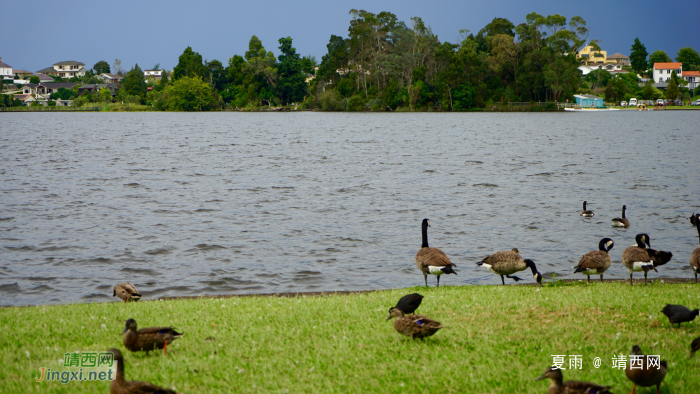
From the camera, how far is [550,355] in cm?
763

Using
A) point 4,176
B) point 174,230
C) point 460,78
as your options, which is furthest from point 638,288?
point 460,78

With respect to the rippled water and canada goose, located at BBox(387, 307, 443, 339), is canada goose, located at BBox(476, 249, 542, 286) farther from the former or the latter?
canada goose, located at BBox(387, 307, 443, 339)

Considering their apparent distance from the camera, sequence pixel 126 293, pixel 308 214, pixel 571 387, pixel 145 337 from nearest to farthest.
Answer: pixel 571 387, pixel 145 337, pixel 126 293, pixel 308 214

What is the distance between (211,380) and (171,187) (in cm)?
2868

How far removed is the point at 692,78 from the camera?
18850cm

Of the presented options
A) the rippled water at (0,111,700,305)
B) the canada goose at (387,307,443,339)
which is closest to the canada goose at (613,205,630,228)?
the rippled water at (0,111,700,305)

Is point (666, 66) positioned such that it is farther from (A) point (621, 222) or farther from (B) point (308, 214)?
(B) point (308, 214)

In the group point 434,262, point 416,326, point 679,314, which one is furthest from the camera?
point 434,262

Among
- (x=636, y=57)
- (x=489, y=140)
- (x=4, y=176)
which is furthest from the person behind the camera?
(x=636, y=57)

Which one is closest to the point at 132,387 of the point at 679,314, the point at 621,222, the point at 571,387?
the point at 571,387

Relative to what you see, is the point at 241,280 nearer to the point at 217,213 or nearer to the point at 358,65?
the point at 217,213

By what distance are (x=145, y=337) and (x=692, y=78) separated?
218538 millimetres

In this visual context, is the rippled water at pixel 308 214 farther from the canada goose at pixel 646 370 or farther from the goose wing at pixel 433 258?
the canada goose at pixel 646 370

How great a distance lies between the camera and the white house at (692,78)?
18762 cm
